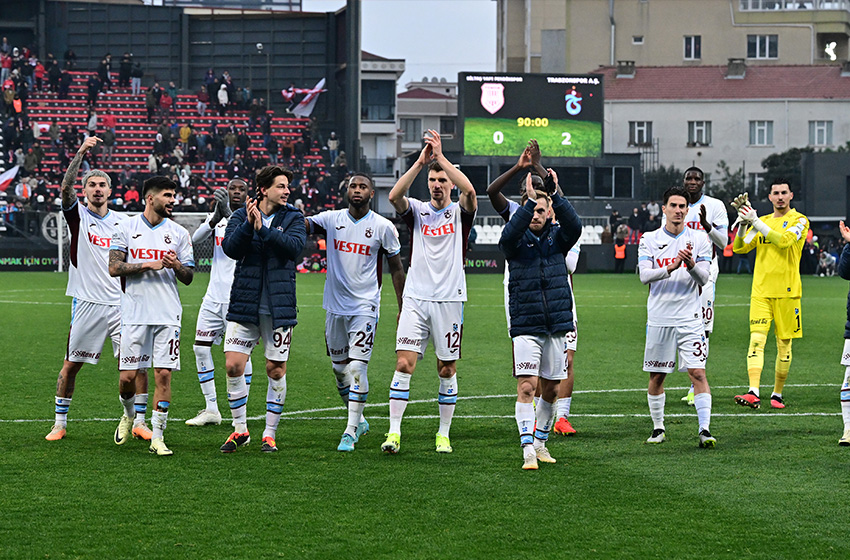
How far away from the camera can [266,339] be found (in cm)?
884

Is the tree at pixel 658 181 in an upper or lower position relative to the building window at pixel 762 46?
lower

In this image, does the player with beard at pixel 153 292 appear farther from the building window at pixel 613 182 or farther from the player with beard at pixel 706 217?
the building window at pixel 613 182

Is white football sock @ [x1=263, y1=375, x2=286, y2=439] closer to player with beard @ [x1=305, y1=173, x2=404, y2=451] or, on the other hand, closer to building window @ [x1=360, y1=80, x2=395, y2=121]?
player with beard @ [x1=305, y1=173, x2=404, y2=451]

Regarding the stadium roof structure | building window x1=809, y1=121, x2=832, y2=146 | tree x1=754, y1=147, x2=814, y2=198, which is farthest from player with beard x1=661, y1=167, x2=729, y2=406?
building window x1=809, y1=121, x2=832, y2=146

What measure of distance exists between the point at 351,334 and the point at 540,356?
1669 millimetres

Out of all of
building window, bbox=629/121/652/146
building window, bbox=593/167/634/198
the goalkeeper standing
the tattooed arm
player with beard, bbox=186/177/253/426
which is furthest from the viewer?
building window, bbox=629/121/652/146

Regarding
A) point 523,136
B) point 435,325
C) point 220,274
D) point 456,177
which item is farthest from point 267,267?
point 523,136

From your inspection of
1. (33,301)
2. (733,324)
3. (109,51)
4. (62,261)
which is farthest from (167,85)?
(733,324)

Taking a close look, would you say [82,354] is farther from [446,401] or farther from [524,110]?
[524,110]

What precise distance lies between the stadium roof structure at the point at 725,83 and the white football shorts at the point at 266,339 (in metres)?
66.3

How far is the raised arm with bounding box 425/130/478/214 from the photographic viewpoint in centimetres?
859

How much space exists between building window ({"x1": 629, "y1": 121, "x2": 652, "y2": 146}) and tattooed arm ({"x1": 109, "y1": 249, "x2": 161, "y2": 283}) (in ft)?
219

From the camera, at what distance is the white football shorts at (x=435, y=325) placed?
896 centimetres

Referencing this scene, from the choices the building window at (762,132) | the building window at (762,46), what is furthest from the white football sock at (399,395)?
the building window at (762,46)
